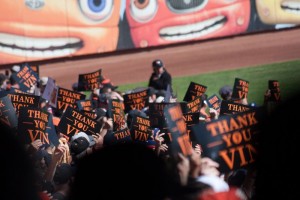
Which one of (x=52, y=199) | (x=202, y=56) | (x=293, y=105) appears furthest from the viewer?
(x=202, y=56)

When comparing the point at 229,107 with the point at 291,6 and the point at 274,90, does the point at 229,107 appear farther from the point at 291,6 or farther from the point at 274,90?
the point at 291,6

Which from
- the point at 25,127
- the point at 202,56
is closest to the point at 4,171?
the point at 25,127

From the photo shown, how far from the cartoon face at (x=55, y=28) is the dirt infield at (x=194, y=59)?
0.52 metres

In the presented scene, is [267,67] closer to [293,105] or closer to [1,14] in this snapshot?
[1,14]

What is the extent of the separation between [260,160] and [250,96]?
1641 centimetres

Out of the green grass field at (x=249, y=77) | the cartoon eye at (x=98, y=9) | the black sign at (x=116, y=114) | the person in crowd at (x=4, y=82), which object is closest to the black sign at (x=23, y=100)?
the black sign at (x=116, y=114)

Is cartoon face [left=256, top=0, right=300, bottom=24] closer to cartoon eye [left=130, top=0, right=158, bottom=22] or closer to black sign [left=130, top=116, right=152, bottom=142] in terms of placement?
cartoon eye [left=130, top=0, right=158, bottom=22]

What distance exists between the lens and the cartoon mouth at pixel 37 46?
95.5 ft

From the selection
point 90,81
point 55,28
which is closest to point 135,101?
point 90,81

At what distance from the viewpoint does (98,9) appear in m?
30.2

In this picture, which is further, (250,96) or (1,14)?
(1,14)

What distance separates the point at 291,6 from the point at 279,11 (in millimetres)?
445

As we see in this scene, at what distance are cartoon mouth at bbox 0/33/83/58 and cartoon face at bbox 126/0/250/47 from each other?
219 centimetres

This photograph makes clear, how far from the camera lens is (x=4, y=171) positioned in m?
3.23
